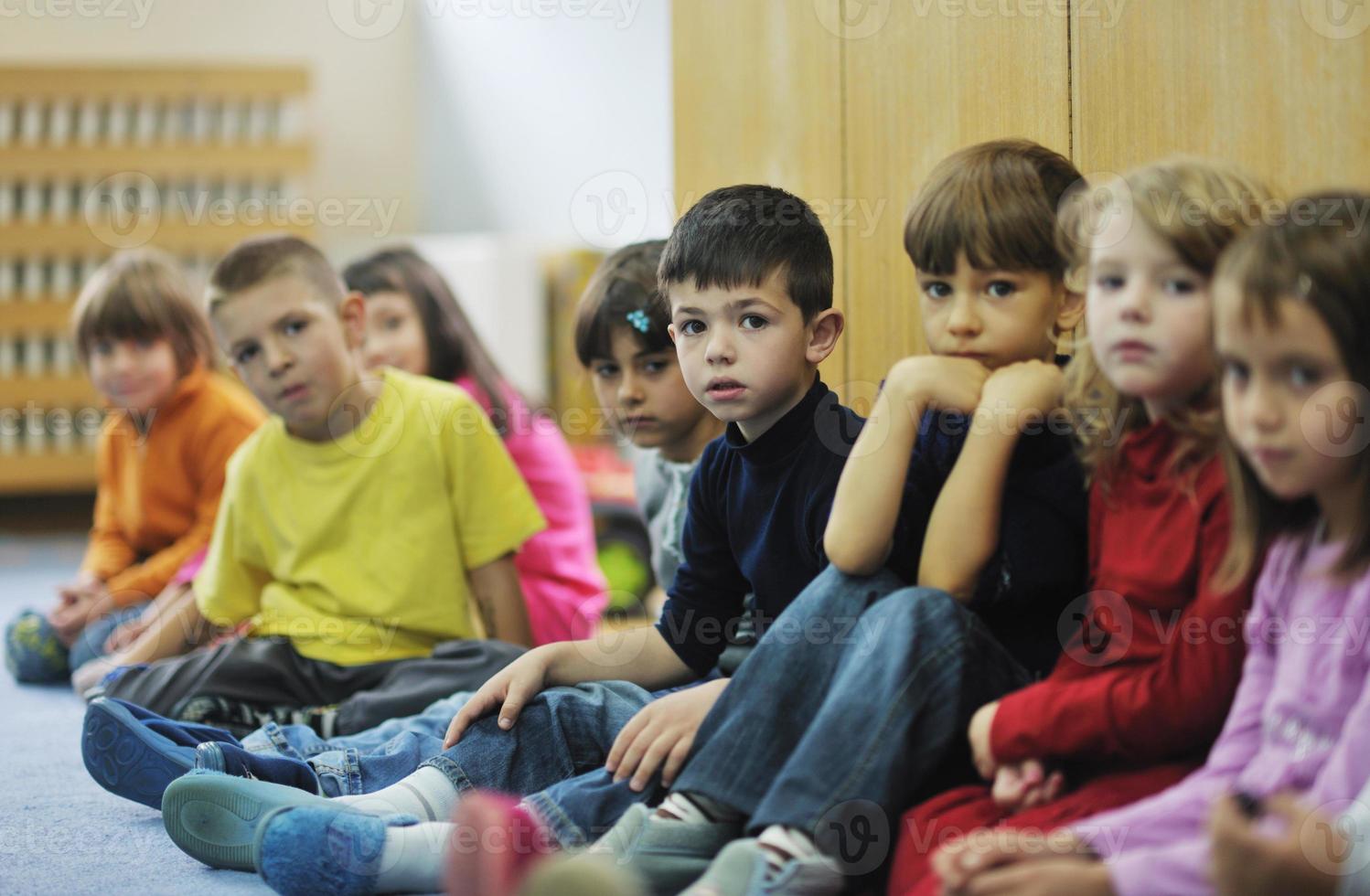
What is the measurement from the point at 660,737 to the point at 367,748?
0.38m

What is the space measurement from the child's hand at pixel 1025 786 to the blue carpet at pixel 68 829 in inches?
22.9

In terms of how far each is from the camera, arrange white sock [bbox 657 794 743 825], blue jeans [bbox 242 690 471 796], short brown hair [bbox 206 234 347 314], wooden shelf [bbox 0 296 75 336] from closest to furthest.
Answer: white sock [bbox 657 794 743 825] → blue jeans [bbox 242 690 471 796] → short brown hair [bbox 206 234 347 314] → wooden shelf [bbox 0 296 75 336]

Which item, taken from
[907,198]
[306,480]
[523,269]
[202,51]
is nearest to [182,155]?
[202,51]

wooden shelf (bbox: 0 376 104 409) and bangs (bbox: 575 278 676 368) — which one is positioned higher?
bangs (bbox: 575 278 676 368)

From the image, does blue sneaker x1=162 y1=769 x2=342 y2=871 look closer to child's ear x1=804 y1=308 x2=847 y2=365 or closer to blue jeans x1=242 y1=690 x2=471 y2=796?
blue jeans x1=242 y1=690 x2=471 y2=796

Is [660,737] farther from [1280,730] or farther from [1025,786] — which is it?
[1280,730]

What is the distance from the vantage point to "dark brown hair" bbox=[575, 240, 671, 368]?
1.53 meters

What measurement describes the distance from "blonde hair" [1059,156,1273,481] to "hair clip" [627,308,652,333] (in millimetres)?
599

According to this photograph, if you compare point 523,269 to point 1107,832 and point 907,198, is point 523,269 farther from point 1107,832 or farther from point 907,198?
point 1107,832

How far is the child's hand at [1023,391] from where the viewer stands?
3.34 ft

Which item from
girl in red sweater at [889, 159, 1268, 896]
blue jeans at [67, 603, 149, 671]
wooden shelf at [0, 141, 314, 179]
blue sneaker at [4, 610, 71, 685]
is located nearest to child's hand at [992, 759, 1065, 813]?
girl in red sweater at [889, 159, 1268, 896]

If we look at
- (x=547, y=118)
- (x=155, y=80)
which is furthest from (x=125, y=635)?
(x=155, y=80)

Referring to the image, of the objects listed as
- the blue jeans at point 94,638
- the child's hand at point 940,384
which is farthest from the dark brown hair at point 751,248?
the blue jeans at point 94,638

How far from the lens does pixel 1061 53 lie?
4.16ft
